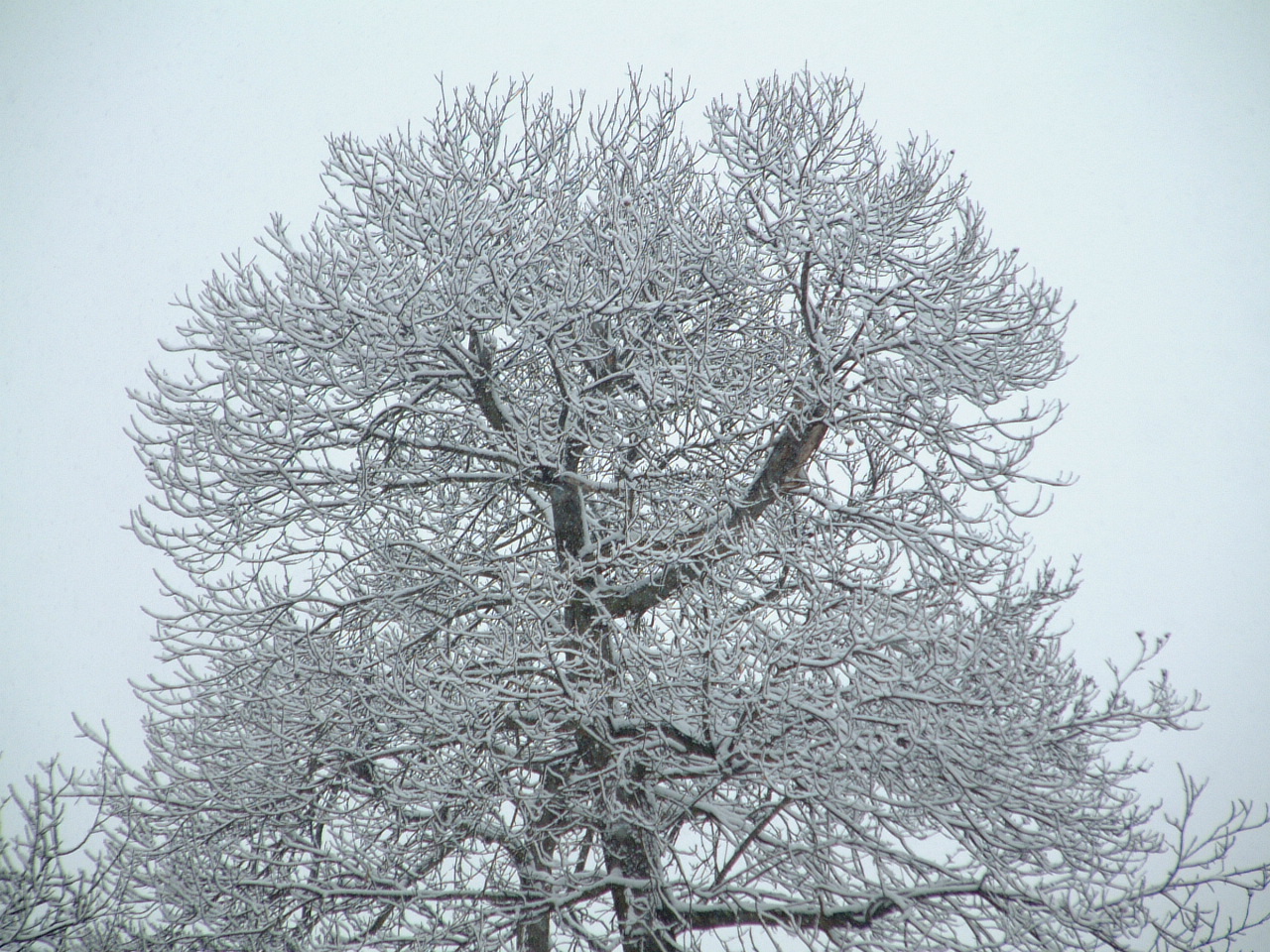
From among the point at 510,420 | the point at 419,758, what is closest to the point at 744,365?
the point at 510,420

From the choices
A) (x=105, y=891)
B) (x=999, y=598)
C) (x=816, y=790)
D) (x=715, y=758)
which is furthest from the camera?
(x=105, y=891)

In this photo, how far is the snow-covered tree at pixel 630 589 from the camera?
5473mm

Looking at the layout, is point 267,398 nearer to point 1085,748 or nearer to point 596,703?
Answer: point 596,703

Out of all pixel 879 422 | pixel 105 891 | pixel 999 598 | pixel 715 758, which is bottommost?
pixel 105 891

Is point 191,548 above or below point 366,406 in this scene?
below

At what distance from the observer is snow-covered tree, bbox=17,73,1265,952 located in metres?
5.47

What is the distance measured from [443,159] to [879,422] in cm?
321

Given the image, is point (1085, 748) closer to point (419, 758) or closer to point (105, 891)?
point (419, 758)

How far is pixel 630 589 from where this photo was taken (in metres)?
6.19

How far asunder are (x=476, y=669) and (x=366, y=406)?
1918mm

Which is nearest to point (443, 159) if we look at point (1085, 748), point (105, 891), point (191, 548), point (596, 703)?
point (191, 548)

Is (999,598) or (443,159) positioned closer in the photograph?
(999,598)

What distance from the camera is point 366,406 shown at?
6.68 metres

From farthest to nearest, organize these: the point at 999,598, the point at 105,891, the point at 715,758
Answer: the point at 105,891
the point at 999,598
the point at 715,758
